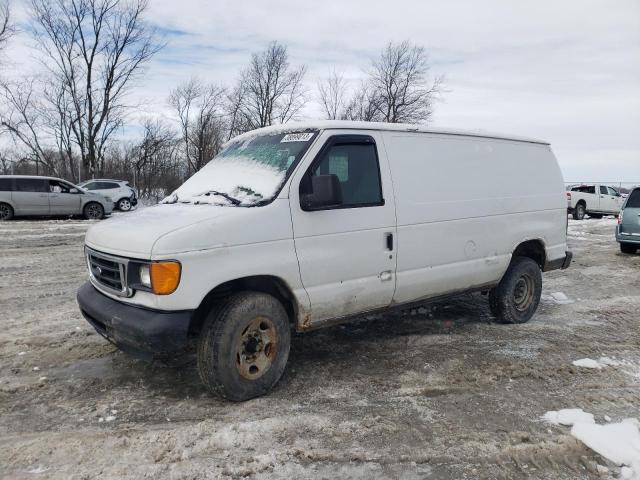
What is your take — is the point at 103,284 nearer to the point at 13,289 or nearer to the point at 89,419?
the point at 89,419

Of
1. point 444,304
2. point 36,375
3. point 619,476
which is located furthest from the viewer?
point 444,304

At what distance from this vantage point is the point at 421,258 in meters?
4.52

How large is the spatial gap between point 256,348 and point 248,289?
0.45m

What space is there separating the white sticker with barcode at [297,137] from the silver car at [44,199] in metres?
16.1

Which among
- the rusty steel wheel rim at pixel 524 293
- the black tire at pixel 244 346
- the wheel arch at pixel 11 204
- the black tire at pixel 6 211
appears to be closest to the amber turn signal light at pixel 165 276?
the black tire at pixel 244 346

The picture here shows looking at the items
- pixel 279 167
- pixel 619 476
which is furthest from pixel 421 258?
pixel 619 476

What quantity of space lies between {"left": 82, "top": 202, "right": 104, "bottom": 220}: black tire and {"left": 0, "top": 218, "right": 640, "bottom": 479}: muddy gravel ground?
1311cm

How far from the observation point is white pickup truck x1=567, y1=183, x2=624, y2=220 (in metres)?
22.2

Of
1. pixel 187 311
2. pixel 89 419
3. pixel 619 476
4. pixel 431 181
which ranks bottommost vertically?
pixel 619 476

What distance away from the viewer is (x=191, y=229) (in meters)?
3.25

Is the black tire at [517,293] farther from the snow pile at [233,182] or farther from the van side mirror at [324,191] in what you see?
the snow pile at [233,182]

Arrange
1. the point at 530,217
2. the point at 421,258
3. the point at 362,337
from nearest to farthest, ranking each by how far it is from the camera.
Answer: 1. the point at 421,258
2. the point at 362,337
3. the point at 530,217

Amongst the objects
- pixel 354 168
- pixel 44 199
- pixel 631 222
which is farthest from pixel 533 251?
pixel 44 199

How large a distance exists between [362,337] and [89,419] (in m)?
2.73
